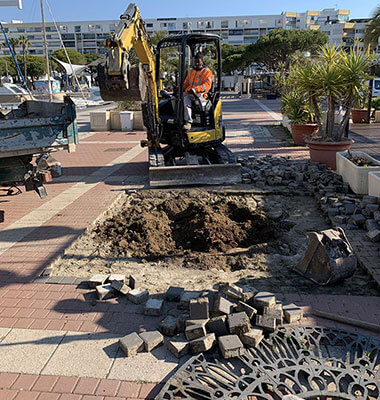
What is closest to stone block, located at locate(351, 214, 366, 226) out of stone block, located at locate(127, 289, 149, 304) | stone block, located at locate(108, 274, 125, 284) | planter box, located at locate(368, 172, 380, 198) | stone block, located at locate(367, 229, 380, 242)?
stone block, located at locate(367, 229, 380, 242)

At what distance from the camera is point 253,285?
14.8 ft

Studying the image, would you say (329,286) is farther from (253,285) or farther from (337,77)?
(337,77)

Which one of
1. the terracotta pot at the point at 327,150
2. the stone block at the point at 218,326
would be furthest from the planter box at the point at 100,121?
the stone block at the point at 218,326

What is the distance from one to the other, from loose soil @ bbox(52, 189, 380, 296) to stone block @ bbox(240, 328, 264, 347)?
85 cm

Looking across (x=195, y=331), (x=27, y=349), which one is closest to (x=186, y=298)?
(x=195, y=331)

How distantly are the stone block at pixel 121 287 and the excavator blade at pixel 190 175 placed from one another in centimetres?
409

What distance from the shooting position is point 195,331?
3.49m

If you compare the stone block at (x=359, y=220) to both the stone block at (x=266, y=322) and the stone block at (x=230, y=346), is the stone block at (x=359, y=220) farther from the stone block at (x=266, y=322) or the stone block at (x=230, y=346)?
the stone block at (x=230, y=346)

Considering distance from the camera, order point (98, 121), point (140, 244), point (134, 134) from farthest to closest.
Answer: point (98, 121) < point (134, 134) < point (140, 244)

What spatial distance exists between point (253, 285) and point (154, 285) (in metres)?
1.12

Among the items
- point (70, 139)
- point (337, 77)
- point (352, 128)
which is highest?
point (337, 77)

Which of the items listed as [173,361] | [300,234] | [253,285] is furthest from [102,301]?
[300,234]

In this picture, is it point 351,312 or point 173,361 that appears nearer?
point 173,361

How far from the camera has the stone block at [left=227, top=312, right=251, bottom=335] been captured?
3477 mm
